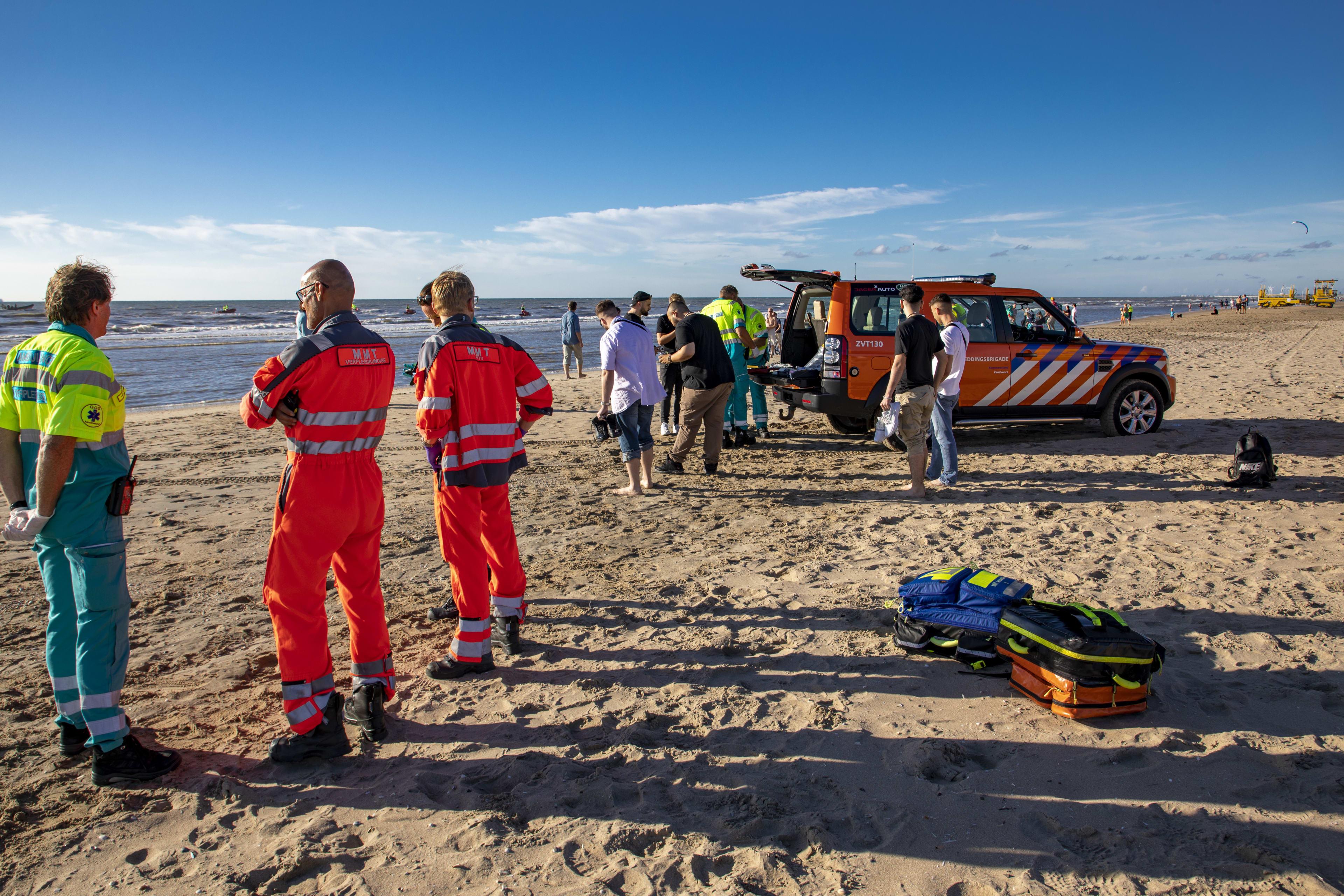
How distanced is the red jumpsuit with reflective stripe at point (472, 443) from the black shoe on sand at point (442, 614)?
68 centimetres

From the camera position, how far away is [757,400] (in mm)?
9414

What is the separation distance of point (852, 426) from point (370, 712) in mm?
7509

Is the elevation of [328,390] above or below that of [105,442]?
above

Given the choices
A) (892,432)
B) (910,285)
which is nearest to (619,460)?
(892,432)

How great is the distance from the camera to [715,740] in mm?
3039

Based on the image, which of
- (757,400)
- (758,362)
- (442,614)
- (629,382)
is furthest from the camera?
(758,362)

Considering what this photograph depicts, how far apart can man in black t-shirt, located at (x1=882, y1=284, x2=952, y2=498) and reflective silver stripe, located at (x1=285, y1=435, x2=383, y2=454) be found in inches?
179

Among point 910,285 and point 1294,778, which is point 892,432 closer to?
point 910,285

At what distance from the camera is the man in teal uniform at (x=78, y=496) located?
260 centimetres

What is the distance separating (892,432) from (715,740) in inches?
162

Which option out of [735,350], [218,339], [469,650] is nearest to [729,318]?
[735,350]

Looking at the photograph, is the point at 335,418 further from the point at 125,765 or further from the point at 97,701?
the point at 125,765

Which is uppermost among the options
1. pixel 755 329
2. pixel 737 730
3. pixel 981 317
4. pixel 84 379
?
pixel 981 317

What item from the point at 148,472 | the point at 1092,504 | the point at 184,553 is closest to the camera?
the point at 184,553
